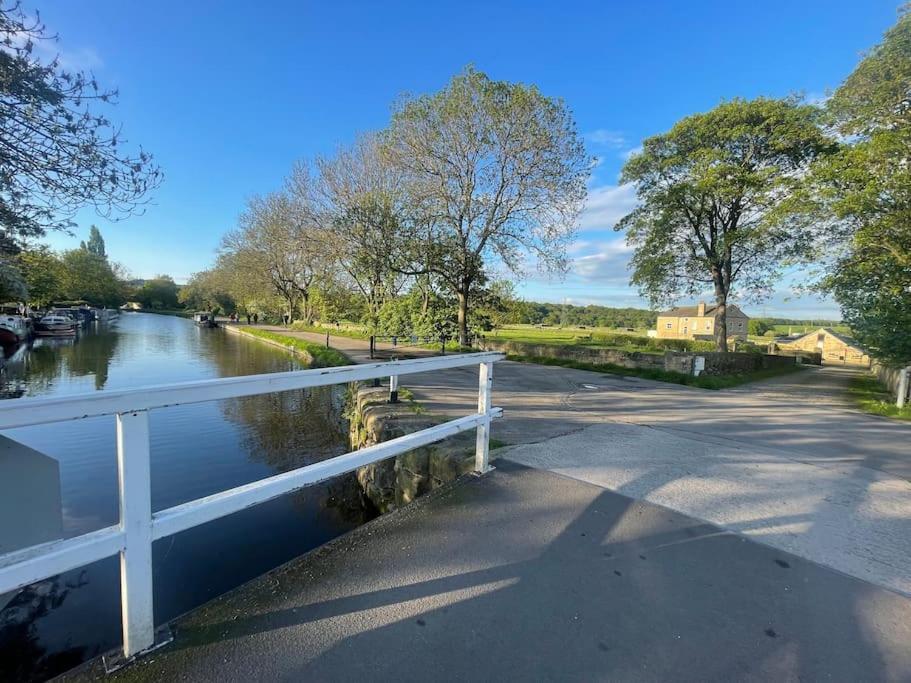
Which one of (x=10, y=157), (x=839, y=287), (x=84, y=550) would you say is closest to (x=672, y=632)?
(x=84, y=550)

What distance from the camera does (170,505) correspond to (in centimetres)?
565

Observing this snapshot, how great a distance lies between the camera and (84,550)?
57.4 inches

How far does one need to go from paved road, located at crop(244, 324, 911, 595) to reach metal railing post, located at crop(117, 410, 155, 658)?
2.98 metres

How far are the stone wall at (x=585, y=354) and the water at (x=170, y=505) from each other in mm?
7349

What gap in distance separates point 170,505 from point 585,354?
42.6 feet

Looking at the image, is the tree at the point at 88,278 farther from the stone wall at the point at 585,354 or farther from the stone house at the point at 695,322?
the stone house at the point at 695,322

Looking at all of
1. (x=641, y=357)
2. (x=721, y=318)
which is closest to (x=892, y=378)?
(x=641, y=357)

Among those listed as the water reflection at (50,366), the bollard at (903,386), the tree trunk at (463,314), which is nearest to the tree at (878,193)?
the bollard at (903,386)

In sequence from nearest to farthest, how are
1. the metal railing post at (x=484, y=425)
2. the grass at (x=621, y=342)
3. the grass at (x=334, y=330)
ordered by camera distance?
the metal railing post at (x=484, y=425)
the grass at (x=621, y=342)
the grass at (x=334, y=330)

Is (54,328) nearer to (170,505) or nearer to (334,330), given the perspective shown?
(334,330)

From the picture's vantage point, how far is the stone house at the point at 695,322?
67188 millimetres

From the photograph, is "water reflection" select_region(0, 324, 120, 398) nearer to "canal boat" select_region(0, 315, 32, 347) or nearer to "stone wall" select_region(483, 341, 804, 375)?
"canal boat" select_region(0, 315, 32, 347)

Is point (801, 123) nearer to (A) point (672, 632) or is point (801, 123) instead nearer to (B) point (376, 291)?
(B) point (376, 291)

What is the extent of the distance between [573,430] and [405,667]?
4.18 meters
